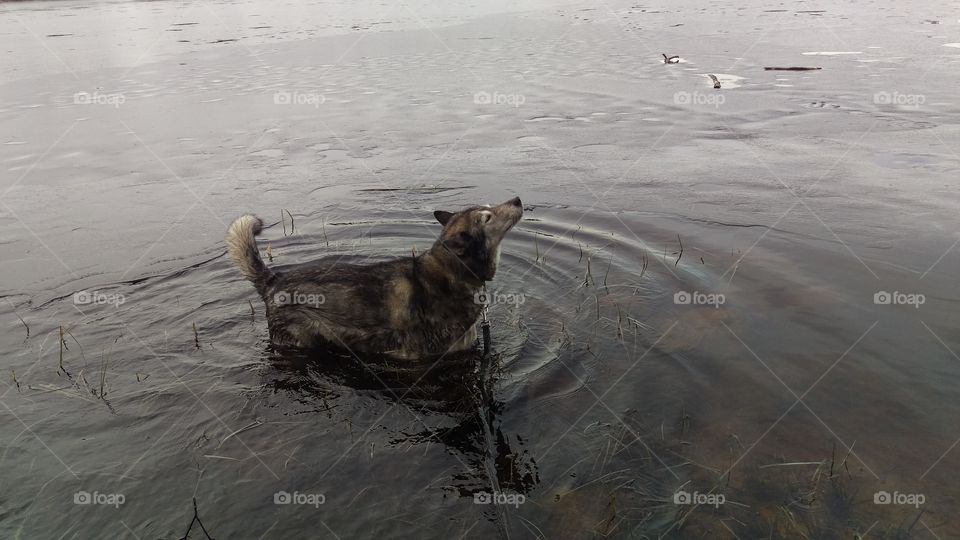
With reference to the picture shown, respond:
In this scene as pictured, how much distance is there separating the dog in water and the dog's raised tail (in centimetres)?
1

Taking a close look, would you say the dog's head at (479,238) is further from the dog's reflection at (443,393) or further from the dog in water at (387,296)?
the dog's reflection at (443,393)

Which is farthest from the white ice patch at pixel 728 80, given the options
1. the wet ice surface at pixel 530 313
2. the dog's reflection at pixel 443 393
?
the dog's reflection at pixel 443 393

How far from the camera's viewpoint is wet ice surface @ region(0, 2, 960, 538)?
4.81 m

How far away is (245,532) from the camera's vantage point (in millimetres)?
4527

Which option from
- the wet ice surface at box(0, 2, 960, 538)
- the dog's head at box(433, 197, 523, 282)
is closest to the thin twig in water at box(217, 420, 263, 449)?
the wet ice surface at box(0, 2, 960, 538)

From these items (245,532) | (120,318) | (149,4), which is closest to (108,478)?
(245,532)

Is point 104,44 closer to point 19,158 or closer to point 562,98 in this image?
point 19,158

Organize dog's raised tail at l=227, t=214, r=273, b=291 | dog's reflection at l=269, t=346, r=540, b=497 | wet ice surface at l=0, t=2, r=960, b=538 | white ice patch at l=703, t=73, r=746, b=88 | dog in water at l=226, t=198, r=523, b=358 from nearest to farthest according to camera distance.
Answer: wet ice surface at l=0, t=2, r=960, b=538 → dog's reflection at l=269, t=346, r=540, b=497 → dog's raised tail at l=227, t=214, r=273, b=291 → dog in water at l=226, t=198, r=523, b=358 → white ice patch at l=703, t=73, r=746, b=88

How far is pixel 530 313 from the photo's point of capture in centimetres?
773

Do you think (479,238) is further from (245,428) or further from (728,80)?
(728,80)

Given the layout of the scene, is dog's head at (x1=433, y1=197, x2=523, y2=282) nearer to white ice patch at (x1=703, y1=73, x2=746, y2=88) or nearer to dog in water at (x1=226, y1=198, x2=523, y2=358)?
dog in water at (x1=226, y1=198, x2=523, y2=358)

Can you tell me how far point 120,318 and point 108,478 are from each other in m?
3.10

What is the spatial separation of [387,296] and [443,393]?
4.26 ft

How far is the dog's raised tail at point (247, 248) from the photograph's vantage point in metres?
6.88
